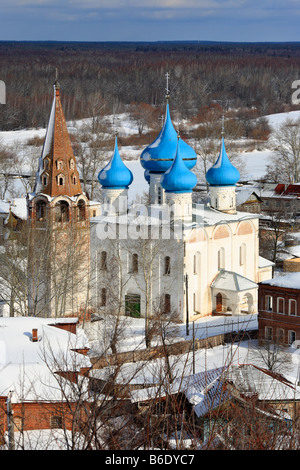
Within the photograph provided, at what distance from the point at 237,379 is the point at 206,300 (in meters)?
8.91

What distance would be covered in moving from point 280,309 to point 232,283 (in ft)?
8.02

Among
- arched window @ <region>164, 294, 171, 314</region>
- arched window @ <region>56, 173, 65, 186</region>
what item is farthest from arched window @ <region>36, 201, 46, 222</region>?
arched window @ <region>164, 294, 171, 314</region>

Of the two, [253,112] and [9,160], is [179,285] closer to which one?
[9,160]

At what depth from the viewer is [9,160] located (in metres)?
45.8

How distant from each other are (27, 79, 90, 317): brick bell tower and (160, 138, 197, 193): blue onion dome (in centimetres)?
197

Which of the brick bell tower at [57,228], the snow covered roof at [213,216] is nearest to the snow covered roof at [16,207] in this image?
the snow covered roof at [213,216]

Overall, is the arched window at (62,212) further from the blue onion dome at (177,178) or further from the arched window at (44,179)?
the blue onion dome at (177,178)

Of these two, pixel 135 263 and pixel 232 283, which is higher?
pixel 135 263

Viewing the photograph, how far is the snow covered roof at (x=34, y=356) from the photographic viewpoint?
12.3m

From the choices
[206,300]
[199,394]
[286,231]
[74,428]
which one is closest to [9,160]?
[286,231]

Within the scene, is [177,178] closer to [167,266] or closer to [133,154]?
[167,266]

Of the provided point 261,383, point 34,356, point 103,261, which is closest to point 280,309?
point 103,261

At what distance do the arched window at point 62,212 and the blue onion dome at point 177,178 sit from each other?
7.72ft

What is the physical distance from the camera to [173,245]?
21.8m
